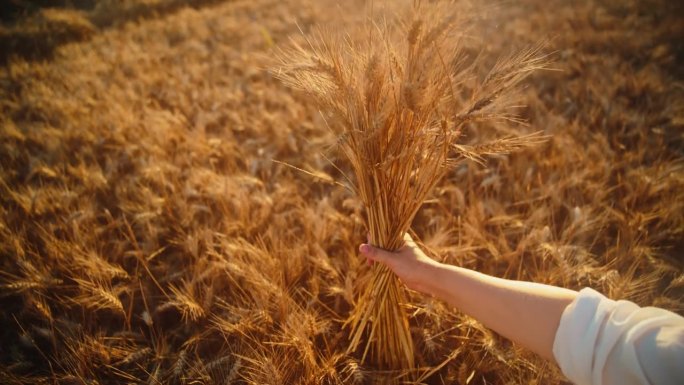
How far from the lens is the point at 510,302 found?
0.85m

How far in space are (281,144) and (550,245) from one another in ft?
5.51

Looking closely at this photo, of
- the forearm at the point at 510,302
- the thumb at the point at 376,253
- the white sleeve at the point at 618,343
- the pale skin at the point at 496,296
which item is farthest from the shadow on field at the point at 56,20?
the white sleeve at the point at 618,343

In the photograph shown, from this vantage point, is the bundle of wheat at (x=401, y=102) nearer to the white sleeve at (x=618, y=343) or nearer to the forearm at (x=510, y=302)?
the forearm at (x=510, y=302)

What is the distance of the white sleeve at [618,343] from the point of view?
0.60 m

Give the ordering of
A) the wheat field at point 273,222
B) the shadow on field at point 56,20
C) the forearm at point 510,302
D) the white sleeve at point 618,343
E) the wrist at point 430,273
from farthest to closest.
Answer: the shadow on field at point 56,20 → the wheat field at point 273,222 → the wrist at point 430,273 → the forearm at point 510,302 → the white sleeve at point 618,343

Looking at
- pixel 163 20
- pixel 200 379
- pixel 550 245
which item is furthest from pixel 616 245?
pixel 163 20

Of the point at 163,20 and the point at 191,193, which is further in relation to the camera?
the point at 163,20

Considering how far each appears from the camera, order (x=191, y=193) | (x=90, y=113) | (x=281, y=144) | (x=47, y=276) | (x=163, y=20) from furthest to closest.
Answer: (x=163, y=20)
(x=90, y=113)
(x=281, y=144)
(x=191, y=193)
(x=47, y=276)

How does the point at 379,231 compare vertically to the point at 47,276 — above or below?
above

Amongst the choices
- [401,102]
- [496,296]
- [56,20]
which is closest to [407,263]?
[496,296]

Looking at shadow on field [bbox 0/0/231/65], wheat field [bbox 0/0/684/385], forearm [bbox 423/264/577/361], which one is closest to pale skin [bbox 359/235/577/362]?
forearm [bbox 423/264/577/361]

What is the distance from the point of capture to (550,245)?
1.52 metres

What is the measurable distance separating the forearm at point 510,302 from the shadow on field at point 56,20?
5.09 metres

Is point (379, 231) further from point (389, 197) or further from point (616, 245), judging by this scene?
point (616, 245)
